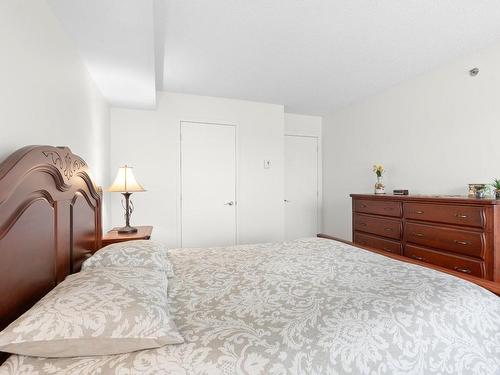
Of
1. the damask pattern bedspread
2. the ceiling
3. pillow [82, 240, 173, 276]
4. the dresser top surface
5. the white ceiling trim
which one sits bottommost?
the damask pattern bedspread

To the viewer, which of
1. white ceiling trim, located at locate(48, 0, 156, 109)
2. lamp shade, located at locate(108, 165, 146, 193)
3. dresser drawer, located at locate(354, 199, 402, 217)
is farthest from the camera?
dresser drawer, located at locate(354, 199, 402, 217)

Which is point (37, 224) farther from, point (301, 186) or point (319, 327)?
point (301, 186)

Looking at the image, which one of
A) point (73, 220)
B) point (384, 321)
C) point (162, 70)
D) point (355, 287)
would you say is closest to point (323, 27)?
point (162, 70)

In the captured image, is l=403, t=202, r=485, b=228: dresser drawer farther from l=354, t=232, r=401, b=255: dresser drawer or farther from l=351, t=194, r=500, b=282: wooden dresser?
l=354, t=232, r=401, b=255: dresser drawer

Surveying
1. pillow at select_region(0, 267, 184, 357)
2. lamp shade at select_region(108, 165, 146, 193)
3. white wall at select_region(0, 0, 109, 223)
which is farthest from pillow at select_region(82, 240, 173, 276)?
lamp shade at select_region(108, 165, 146, 193)

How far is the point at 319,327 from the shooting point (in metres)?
0.94

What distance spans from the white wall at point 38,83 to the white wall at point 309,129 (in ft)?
9.83

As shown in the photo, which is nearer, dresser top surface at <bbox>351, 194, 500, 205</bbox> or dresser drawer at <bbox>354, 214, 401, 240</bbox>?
dresser top surface at <bbox>351, 194, 500, 205</bbox>

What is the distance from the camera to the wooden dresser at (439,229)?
6.30ft

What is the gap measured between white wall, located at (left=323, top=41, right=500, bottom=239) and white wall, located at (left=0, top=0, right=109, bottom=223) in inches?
129

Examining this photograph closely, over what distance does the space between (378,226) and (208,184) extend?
213 centimetres

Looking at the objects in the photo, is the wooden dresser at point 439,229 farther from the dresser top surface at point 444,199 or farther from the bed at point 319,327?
the bed at point 319,327

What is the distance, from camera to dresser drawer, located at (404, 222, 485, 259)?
1980mm

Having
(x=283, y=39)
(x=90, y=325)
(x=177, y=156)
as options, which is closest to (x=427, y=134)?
(x=283, y=39)
